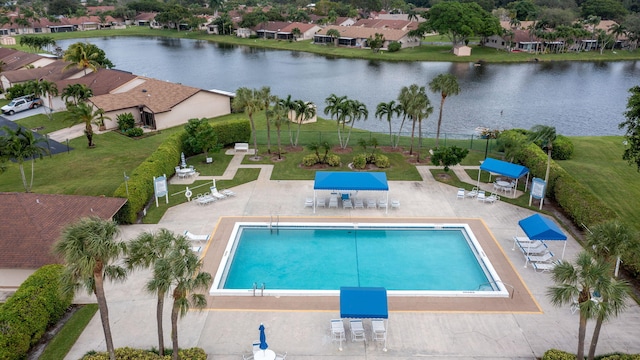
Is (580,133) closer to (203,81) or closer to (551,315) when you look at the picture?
(551,315)

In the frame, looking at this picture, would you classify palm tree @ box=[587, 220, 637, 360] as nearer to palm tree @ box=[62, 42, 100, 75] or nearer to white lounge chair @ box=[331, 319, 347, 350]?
white lounge chair @ box=[331, 319, 347, 350]

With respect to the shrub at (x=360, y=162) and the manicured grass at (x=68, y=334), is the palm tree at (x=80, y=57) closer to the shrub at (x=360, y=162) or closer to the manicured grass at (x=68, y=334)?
the shrub at (x=360, y=162)

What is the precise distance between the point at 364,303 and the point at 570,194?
59.0ft

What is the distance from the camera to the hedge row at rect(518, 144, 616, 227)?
26.9 meters

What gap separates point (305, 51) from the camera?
12019cm

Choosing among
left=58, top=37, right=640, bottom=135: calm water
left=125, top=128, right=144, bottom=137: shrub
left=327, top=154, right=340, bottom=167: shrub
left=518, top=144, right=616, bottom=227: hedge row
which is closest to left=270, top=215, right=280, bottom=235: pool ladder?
left=327, top=154, right=340, bottom=167: shrub

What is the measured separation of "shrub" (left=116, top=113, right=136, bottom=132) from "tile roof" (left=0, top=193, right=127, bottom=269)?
22.8 m

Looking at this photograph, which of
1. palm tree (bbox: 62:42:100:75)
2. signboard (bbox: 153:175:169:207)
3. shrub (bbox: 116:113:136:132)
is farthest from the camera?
palm tree (bbox: 62:42:100:75)

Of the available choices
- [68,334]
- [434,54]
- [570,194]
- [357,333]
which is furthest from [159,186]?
[434,54]

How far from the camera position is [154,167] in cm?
3309

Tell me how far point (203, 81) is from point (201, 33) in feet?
242

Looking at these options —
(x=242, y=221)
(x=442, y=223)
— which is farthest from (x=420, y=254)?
(x=242, y=221)

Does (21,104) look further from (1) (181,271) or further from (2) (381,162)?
(1) (181,271)

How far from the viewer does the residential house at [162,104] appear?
160 feet
